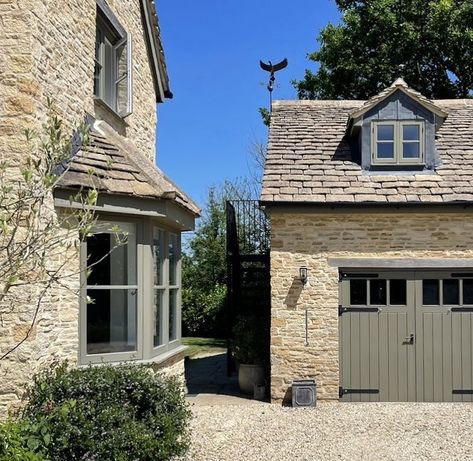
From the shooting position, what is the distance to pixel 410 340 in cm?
1085

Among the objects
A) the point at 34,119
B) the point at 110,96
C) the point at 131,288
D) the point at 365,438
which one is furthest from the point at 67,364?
the point at 110,96

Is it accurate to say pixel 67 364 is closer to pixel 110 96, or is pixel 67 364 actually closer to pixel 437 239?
pixel 110 96

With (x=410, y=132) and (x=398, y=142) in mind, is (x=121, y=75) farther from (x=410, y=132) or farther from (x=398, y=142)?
(x=410, y=132)

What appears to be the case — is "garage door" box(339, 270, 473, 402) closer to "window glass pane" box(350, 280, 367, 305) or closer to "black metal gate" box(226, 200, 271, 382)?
"window glass pane" box(350, 280, 367, 305)

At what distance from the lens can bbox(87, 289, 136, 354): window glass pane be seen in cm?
832

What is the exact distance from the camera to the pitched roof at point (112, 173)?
25.7 feet

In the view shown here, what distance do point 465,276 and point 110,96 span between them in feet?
23.9

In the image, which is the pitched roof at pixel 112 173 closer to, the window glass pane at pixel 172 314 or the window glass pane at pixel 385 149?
the window glass pane at pixel 172 314

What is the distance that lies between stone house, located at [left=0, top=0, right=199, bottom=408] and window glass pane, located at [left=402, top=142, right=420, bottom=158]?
14.7 feet

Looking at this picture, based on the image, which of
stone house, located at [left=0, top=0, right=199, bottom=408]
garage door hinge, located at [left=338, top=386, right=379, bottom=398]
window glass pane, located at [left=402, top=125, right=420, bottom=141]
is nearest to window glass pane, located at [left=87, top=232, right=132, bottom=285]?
stone house, located at [left=0, top=0, right=199, bottom=408]

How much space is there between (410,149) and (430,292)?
294 centimetres

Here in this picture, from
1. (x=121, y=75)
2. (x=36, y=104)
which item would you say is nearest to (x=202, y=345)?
(x=121, y=75)

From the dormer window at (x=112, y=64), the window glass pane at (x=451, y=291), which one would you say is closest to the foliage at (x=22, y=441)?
the dormer window at (x=112, y=64)

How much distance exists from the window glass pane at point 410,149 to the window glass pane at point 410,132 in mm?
104
